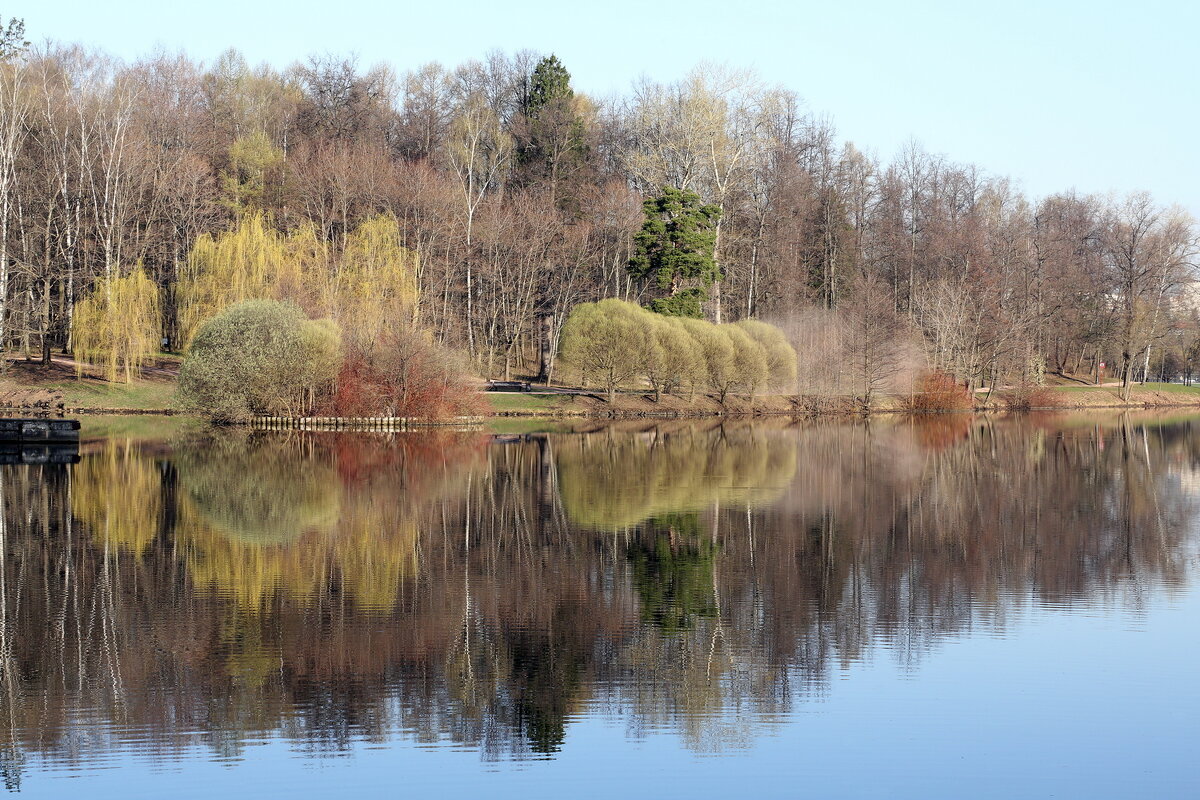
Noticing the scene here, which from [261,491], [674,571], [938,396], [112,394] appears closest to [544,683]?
[674,571]

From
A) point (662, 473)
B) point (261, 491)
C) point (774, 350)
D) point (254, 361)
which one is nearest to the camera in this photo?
point (261, 491)

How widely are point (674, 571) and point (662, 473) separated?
13.2 m

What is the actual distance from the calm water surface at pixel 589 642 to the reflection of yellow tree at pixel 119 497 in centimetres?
13

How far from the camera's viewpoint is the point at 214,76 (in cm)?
7538

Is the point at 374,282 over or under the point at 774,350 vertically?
over

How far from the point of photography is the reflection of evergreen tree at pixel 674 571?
14.2 metres

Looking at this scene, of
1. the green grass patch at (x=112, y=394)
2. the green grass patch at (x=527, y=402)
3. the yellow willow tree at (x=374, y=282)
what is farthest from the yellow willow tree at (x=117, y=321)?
the green grass patch at (x=527, y=402)

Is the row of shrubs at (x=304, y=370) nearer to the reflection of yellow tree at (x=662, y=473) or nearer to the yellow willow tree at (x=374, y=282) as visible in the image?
the yellow willow tree at (x=374, y=282)

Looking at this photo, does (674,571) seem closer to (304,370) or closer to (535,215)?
(304,370)

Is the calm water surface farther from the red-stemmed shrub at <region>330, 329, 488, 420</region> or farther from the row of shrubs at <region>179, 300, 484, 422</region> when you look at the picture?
the red-stemmed shrub at <region>330, 329, 488, 420</region>

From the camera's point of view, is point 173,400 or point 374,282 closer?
point 173,400

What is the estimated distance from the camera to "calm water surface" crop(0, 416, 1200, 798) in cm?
932

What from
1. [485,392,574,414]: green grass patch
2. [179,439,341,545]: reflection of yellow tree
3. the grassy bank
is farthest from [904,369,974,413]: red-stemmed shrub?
[179,439,341,545]: reflection of yellow tree

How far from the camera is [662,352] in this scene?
56.7 meters
